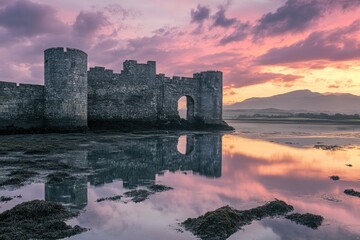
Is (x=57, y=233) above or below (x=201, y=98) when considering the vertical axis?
below

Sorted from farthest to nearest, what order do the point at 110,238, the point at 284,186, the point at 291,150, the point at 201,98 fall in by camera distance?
the point at 201,98 → the point at 291,150 → the point at 284,186 → the point at 110,238

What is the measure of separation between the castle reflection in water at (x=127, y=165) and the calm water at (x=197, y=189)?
0.07ft

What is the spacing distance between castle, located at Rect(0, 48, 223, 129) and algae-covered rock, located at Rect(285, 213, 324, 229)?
1945cm

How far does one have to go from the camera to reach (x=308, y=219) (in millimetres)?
6301

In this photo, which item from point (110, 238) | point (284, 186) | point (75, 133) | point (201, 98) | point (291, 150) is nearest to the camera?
point (110, 238)

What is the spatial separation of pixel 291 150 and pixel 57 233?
1355 centimetres

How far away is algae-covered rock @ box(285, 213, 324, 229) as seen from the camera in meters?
6.10

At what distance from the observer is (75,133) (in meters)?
23.1

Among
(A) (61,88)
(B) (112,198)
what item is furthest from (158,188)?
(A) (61,88)

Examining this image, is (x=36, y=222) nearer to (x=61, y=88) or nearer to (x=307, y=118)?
(x=61, y=88)

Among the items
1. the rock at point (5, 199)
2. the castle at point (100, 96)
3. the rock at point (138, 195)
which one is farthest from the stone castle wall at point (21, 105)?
the rock at point (138, 195)

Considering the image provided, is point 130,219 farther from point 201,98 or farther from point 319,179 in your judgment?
point 201,98

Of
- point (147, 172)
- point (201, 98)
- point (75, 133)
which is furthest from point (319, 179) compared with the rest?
point (201, 98)

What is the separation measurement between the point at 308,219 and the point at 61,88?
20.2m
